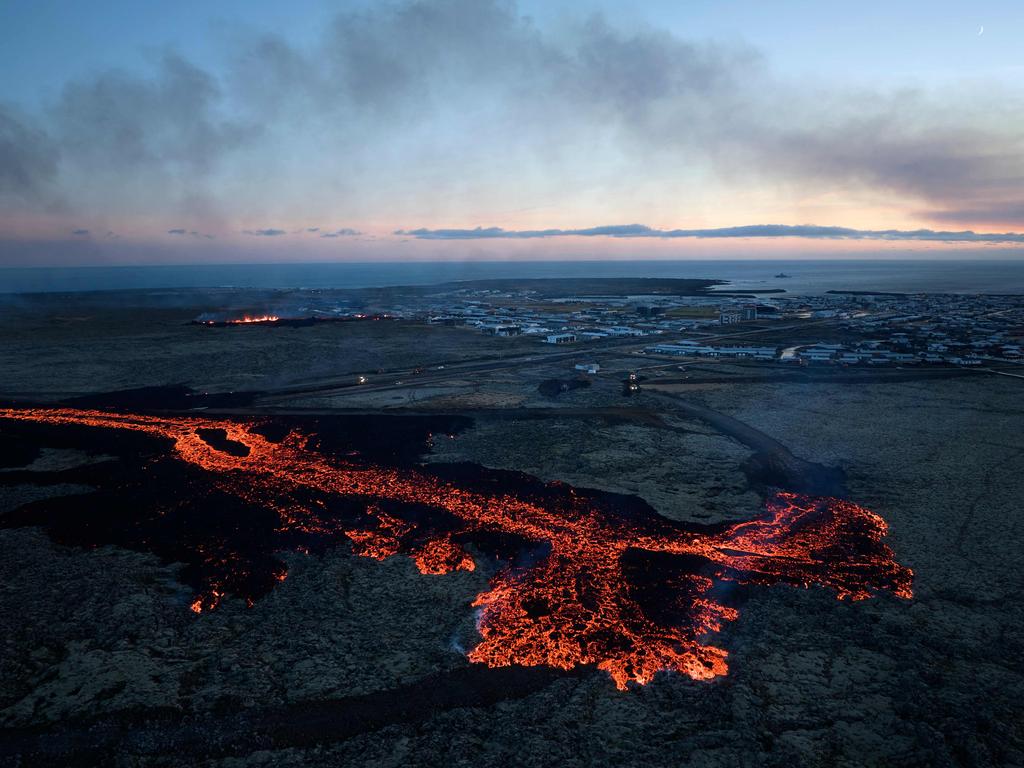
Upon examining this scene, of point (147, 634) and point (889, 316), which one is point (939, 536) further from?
point (889, 316)

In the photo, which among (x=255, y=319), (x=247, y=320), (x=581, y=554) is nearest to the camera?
(x=581, y=554)

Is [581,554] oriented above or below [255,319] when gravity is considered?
below

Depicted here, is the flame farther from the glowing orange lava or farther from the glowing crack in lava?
the glowing crack in lava

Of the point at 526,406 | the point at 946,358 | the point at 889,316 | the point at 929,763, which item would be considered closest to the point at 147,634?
the point at 929,763

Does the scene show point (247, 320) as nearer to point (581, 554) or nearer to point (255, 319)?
point (255, 319)

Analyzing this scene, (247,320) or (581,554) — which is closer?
(581,554)

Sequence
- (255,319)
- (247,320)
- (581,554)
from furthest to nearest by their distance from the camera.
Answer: (255,319) < (247,320) < (581,554)

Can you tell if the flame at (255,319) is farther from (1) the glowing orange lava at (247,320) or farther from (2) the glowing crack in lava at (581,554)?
(2) the glowing crack in lava at (581,554)

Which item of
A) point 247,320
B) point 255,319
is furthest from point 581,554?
point 255,319

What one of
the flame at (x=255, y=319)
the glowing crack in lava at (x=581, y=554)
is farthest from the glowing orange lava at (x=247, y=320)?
the glowing crack in lava at (x=581, y=554)
